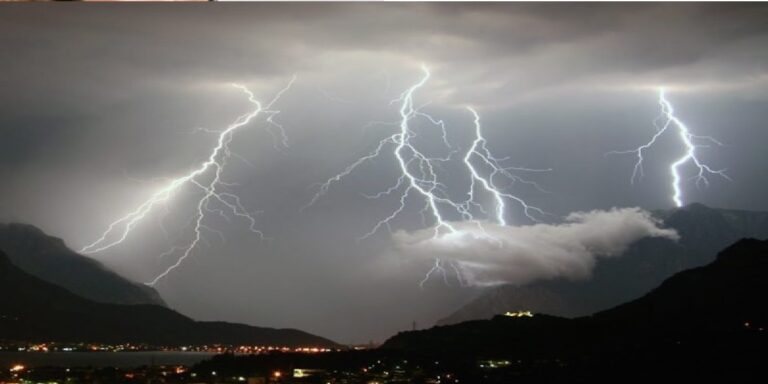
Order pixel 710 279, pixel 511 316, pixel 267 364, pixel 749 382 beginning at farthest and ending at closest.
→ 1. pixel 267 364
2. pixel 511 316
3. pixel 710 279
4. pixel 749 382

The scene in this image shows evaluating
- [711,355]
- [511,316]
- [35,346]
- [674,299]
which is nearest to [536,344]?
[511,316]

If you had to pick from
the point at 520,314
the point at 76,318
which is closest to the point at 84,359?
the point at 76,318

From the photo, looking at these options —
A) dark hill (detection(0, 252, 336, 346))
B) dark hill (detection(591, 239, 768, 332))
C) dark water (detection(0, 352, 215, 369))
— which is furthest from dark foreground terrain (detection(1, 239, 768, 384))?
dark hill (detection(0, 252, 336, 346))

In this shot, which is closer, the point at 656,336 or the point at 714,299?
the point at 656,336

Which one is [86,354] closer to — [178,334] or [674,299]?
[178,334]

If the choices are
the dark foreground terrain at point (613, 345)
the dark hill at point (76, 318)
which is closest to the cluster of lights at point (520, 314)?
the dark foreground terrain at point (613, 345)

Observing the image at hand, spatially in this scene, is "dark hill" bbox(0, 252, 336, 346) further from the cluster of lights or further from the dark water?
the cluster of lights

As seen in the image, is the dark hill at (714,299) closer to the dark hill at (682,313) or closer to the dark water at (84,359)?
the dark hill at (682,313)

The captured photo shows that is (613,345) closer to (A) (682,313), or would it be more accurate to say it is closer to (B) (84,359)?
(A) (682,313)
